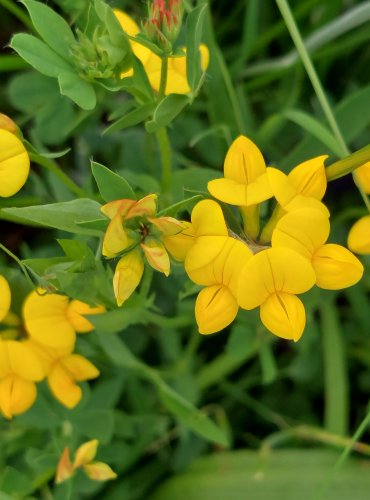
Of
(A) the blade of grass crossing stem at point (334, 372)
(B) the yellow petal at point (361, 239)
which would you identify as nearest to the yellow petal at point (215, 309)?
(B) the yellow petal at point (361, 239)

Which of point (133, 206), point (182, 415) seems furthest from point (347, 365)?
point (133, 206)

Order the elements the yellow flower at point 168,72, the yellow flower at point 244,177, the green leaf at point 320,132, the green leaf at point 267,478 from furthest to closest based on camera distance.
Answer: the green leaf at point 267,478 → the green leaf at point 320,132 → the yellow flower at point 168,72 → the yellow flower at point 244,177

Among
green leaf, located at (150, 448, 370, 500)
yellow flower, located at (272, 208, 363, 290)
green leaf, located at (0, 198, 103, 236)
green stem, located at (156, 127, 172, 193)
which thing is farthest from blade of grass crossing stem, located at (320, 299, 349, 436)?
green leaf, located at (0, 198, 103, 236)

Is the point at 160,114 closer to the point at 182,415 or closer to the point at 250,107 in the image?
the point at 182,415

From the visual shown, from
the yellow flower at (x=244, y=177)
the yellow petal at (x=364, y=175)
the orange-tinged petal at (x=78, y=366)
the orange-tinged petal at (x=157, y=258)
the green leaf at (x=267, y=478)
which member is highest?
the yellow petal at (x=364, y=175)

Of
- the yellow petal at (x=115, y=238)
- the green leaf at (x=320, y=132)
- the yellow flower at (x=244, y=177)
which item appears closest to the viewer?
the yellow petal at (x=115, y=238)

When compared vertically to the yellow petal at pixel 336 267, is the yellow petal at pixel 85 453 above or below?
below

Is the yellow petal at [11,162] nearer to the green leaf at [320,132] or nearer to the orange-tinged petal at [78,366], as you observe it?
the orange-tinged petal at [78,366]
